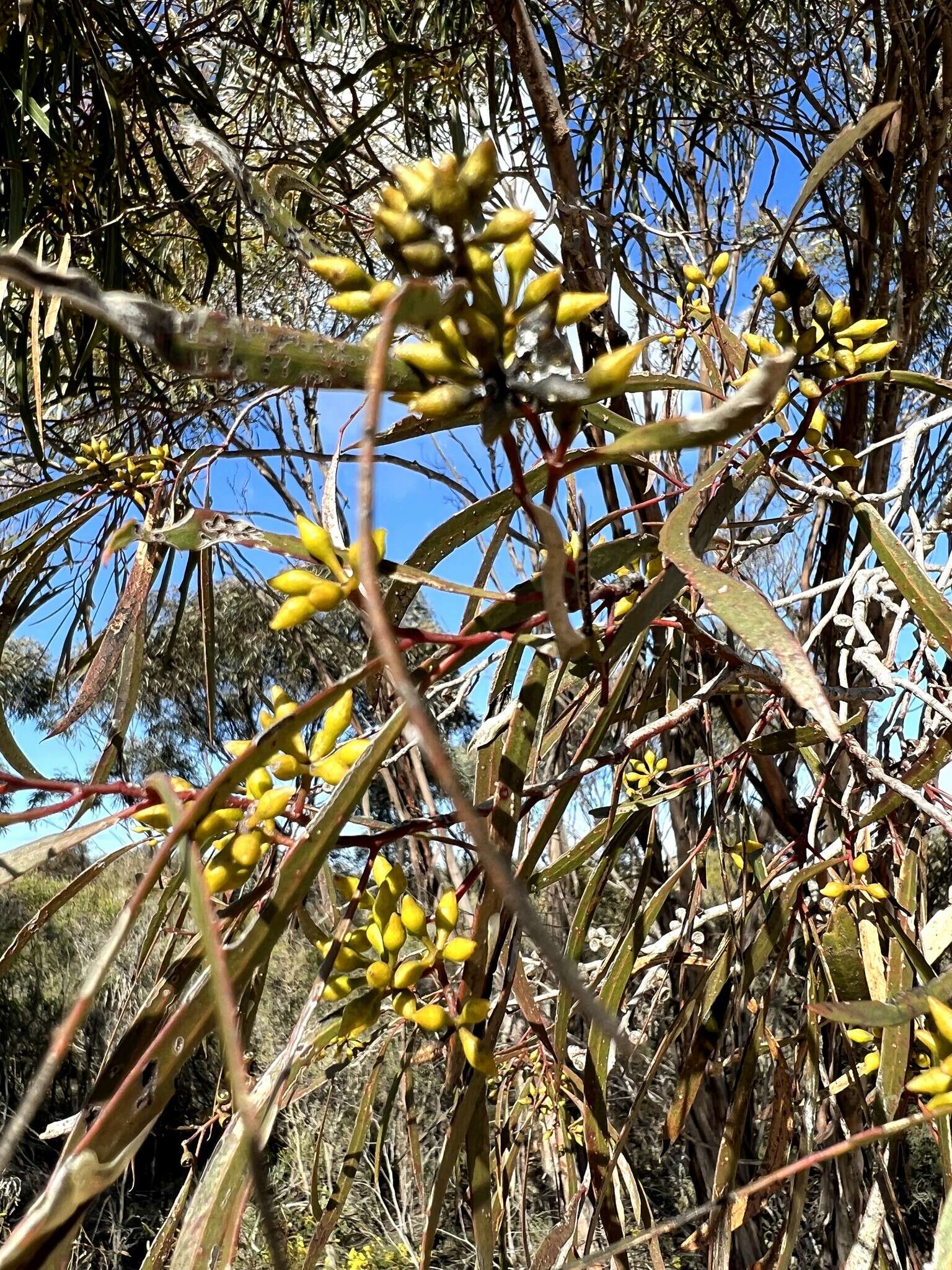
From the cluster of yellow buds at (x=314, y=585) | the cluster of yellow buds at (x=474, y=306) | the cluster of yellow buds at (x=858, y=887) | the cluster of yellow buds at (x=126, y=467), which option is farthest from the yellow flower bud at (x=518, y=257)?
the cluster of yellow buds at (x=126, y=467)

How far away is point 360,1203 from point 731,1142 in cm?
328

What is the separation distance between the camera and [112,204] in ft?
4.72

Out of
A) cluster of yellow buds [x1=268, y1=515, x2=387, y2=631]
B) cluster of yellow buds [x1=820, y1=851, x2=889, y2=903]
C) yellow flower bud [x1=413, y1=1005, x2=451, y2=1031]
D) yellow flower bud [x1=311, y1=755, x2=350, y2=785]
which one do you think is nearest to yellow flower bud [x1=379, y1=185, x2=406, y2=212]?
cluster of yellow buds [x1=268, y1=515, x2=387, y2=631]

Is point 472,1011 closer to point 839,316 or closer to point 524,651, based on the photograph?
point 524,651

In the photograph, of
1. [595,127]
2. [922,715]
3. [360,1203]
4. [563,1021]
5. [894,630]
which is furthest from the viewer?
[360,1203]

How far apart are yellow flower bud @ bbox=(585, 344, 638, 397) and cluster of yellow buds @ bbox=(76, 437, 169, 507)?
0.90 meters

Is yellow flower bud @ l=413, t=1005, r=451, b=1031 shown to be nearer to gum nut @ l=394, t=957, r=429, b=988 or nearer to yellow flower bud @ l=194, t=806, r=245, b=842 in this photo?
gum nut @ l=394, t=957, r=429, b=988

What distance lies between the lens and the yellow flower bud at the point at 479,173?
0.28m

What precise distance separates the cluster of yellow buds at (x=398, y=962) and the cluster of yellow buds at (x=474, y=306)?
230 millimetres

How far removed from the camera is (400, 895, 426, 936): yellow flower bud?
0.44m

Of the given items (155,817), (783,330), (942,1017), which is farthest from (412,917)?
(783,330)

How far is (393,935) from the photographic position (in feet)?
1.39

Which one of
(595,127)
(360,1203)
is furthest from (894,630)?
(360,1203)

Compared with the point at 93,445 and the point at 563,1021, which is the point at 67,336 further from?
the point at 563,1021
